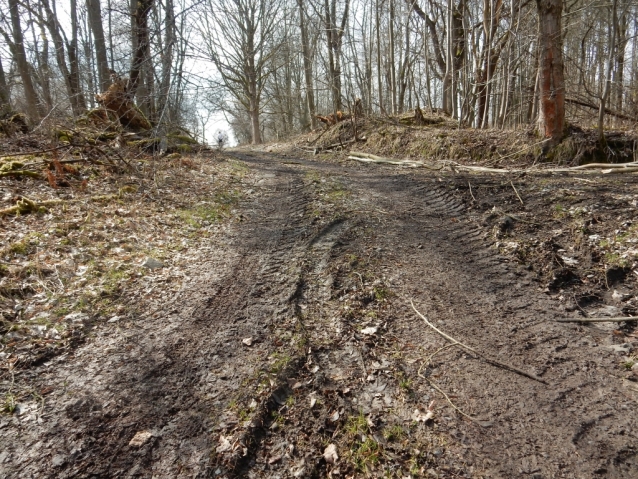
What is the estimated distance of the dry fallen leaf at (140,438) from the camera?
241 centimetres

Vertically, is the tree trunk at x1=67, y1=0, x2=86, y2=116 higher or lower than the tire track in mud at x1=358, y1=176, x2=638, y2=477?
higher

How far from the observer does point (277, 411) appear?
269 centimetres

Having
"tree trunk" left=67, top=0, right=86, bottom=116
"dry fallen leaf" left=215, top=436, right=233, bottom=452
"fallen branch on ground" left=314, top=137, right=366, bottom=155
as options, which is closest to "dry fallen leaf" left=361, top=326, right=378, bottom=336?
"dry fallen leaf" left=215, top=436, right=233, bottom=452

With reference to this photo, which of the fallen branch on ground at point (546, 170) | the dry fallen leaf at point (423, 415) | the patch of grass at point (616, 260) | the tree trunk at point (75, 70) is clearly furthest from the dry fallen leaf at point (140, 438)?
the fallen branch on ground at point (546, 170)

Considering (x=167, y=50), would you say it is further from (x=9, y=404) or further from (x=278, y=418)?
(x=278, y=418)

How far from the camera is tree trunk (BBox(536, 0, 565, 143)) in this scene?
7.64 meters

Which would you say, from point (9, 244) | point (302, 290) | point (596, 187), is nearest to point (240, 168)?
point (9, 244)

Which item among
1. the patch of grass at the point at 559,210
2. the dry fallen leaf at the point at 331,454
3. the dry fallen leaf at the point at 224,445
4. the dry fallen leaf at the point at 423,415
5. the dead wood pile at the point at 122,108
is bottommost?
the dry fallen leaf at the point at 331,454

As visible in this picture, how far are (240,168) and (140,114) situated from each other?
3.69 meters

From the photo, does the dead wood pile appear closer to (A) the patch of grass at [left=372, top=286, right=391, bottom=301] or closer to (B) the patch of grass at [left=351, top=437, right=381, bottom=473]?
(A) the patch of grass at [left=372, top=286, right=391, bottom=301]

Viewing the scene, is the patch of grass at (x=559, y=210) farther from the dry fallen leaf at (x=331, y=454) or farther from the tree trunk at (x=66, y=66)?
the tree trunk at (x=66, y=66)

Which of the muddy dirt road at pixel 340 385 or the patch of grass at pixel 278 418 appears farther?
the patch of grass at pixel 278 418

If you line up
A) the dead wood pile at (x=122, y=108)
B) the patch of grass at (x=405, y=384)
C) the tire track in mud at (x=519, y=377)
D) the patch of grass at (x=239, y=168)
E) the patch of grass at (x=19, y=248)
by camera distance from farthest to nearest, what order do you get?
the patch of grass at (x=239, y=168), the dead wood pile at (x=122, y=108), the patch of grass at (x=19, y=248), the patch of grass at (x=405, y=384), the tire track in mud at (x=519, y=377)

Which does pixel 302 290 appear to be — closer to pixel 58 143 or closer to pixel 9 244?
pixel 9 244
